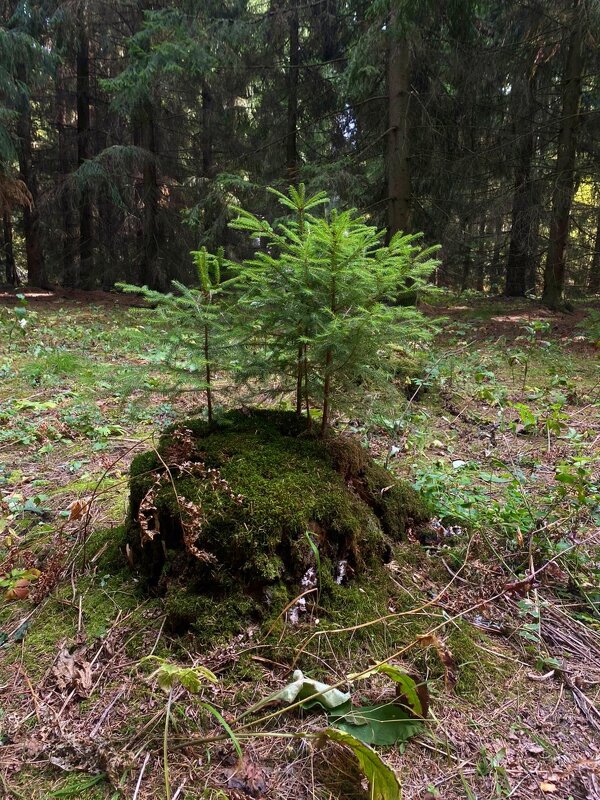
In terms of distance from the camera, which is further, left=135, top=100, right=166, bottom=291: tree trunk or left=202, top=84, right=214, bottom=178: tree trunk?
left=202, top=84, right=214, bottom=178: tree trunk

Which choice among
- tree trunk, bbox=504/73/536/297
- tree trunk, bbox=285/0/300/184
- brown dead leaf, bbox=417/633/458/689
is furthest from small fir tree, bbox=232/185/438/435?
tree trunk, bbox=285/0/300/184

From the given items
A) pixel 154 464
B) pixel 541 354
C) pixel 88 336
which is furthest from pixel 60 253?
pixel 154 464

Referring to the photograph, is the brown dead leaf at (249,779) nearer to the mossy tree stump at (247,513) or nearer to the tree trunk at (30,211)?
the mossy tree stump at (247,513)

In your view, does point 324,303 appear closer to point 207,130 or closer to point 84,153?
point 207,130

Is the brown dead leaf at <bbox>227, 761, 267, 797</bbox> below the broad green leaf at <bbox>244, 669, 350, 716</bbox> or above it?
below

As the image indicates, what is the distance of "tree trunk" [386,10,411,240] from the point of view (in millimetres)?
7621

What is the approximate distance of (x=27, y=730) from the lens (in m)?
1.45

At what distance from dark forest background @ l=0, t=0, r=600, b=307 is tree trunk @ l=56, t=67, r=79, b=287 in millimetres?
65

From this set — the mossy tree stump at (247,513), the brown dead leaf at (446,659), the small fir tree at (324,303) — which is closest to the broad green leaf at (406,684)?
the brown dead leaf at (446,659)

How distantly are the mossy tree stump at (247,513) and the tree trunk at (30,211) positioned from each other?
12632 millimetres

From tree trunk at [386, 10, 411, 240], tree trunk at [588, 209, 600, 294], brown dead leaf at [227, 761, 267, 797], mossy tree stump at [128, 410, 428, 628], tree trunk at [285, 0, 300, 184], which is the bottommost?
brown dead leaf at [227, 761, 267, 797]

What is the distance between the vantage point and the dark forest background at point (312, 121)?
8.41 metres

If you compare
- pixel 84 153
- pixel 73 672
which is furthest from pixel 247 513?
pixel 84 153

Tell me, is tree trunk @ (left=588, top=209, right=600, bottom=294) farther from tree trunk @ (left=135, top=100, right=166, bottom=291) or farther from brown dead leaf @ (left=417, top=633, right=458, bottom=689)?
tree trunk @ (left=135, top=100, right=166, bottom=291)
